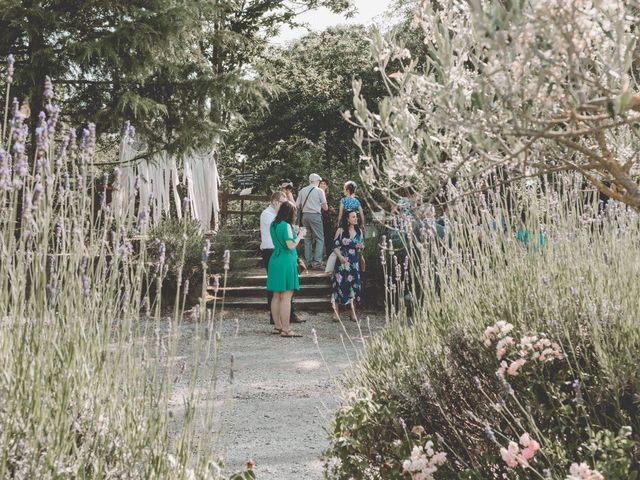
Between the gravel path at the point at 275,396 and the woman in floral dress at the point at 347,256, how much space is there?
60 cm

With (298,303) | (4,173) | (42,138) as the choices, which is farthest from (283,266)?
(4,173)

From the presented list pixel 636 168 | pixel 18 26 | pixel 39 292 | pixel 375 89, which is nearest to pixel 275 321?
pixel 18 26

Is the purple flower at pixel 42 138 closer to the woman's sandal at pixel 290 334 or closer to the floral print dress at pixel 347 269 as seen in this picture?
the woman's sandal at pixel 290 334

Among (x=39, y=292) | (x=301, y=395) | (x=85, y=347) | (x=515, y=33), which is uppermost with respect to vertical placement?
(x=515, y=33)

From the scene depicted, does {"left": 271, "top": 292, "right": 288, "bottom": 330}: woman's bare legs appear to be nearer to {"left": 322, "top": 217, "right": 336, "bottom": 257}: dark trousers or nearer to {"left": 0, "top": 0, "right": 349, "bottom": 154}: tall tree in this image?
{"left": 0, "top": 0, "right": 349, "bottom": 154}: tall tree

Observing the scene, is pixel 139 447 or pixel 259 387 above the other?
pixel 139 447

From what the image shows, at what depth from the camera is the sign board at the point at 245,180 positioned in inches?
933

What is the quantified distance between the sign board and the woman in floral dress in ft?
45.9

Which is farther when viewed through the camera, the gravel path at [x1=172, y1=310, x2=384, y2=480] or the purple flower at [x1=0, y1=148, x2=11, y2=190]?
the gravel path at [x1=172, y1=310, x2=384, y2=480]

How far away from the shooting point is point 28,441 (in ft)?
6.90

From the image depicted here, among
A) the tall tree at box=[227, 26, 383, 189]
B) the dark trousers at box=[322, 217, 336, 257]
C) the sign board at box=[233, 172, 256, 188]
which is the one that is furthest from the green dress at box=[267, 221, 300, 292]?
the sign board at box=[233, 172, 256, 188]

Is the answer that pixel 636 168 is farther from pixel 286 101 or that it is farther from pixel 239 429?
pixel 286 101

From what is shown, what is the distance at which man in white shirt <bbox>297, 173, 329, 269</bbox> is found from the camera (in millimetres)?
12977

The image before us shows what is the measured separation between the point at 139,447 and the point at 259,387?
416 centimetres
